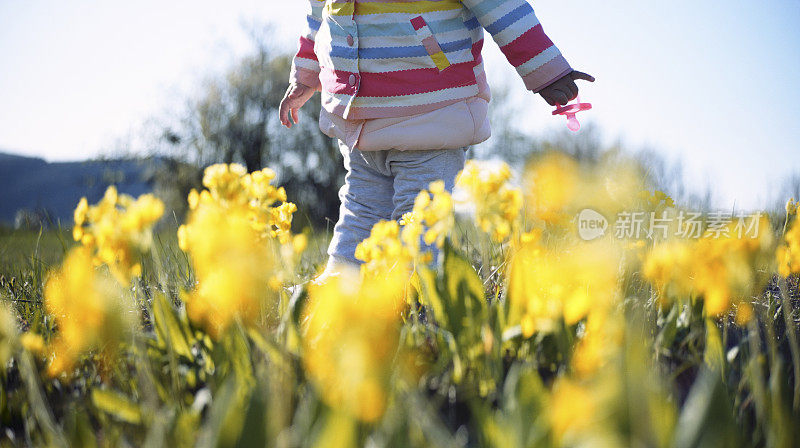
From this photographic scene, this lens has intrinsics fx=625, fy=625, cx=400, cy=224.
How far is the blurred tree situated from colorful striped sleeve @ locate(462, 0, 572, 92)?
1677 cm

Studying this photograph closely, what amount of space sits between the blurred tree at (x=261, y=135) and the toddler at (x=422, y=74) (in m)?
16.5

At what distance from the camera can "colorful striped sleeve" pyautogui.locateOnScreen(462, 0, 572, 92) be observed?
2.72m

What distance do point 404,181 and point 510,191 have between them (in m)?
1.49

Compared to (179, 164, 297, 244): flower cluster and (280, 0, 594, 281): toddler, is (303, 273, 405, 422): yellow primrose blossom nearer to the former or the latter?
(179, 164, 297, 244): flower cluster

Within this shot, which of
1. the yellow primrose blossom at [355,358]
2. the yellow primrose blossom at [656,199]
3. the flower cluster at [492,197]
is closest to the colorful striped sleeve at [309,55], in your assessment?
the yellow primrose blossom at [656,199]

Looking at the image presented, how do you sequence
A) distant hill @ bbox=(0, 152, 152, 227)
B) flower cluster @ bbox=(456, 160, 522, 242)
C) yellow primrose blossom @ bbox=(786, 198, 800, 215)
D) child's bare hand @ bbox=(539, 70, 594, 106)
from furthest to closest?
distant hill @ bbox=(0, 152, 152, 227) < child's bare hand @ bbox=(539, 70, 594, 106) < yellow primrose blossom @ bbox=(786, 198, 800, 215) < flower cluster @ bbox=(456, 160, 522, 242)

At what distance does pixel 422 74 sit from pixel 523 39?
0.47 m

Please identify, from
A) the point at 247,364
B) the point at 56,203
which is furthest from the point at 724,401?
the point at 56,203

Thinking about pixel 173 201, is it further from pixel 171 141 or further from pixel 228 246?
pixel 228 246

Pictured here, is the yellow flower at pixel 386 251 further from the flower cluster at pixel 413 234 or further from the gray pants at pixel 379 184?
the gray pants at pixel 379 184

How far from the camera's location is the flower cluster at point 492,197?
1494 mm

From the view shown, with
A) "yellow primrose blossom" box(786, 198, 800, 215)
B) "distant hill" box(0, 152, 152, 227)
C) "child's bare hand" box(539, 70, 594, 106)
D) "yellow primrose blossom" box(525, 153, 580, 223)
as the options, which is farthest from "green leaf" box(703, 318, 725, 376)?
"distant hill" box(0, 152, 152, 227)

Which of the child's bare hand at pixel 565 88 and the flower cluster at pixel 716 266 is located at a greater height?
the child's bare hand at pixel 565 88

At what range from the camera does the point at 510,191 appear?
5.02 ft
